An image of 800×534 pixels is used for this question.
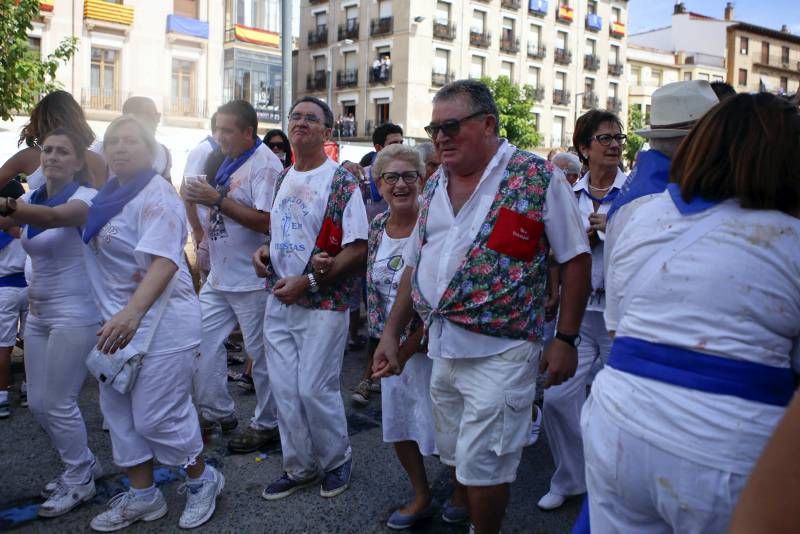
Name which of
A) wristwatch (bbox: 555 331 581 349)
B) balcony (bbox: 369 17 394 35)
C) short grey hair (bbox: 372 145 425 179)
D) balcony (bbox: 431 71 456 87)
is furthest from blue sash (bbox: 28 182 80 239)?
balcony (bbox: 369 17 394 35)

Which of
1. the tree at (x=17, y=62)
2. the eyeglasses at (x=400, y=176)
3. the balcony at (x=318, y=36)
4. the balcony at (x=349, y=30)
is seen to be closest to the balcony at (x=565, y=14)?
the balcony at (x=349, y=30)

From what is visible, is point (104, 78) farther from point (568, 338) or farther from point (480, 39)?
point (568, 338)

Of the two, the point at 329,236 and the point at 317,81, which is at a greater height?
the point at 317,81

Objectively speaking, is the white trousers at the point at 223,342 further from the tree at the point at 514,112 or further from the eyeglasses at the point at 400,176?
the tree at the point at 514,112

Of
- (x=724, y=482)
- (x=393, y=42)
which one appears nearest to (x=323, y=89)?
(x=393, y=42)

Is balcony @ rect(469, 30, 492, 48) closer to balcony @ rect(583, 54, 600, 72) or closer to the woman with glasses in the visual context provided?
balcony @ rect(583, 54, 600, 72)

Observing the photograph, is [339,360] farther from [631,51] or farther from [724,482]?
[631,51]

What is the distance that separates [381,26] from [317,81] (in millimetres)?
6149

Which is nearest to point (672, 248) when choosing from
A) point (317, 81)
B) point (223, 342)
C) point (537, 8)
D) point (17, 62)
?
point (223, 342)

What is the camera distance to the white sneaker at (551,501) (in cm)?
382

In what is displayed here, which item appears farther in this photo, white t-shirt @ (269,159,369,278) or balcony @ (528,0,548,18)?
balcony @ (528,0,548,18)

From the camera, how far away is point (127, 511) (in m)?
3.49

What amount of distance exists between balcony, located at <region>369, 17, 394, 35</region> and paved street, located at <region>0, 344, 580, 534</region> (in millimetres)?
41024

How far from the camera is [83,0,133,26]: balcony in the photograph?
2959 cm
